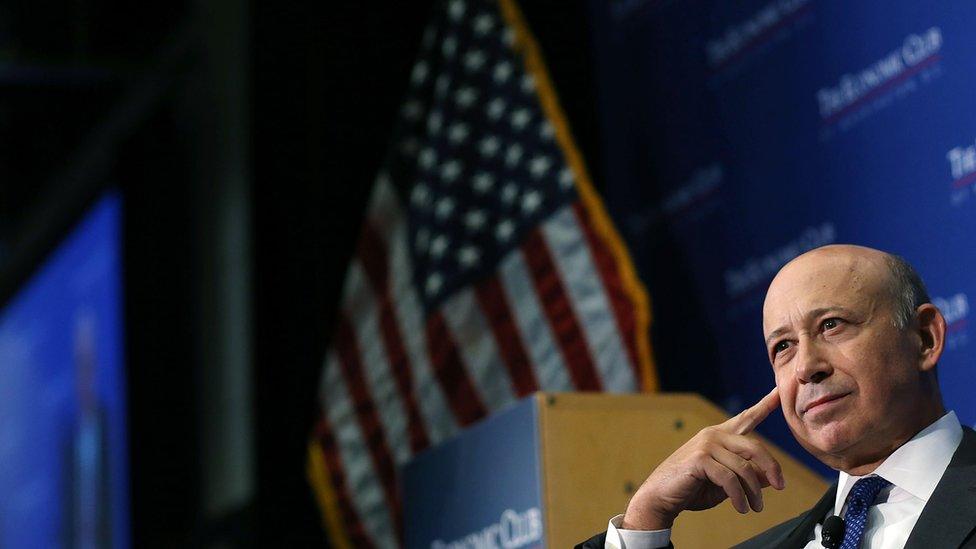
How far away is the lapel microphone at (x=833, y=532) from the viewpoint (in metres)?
2.26

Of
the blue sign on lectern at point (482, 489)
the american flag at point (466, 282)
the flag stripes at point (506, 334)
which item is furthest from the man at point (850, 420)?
the flag stripes at point (506, 334)

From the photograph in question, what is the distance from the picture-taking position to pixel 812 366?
2.35 metres

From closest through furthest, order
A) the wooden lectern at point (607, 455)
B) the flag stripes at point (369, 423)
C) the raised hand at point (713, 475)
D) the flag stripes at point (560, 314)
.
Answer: the raised hand at point (713, 475), the wooden lectern at point (607, 455), the flag stripes at point (560, 314), the flag stripes at point (369, 423)

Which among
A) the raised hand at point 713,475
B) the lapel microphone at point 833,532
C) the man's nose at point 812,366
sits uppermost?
the man's nose at point 812,366

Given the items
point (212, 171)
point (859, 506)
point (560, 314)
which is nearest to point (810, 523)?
point (859, 506)

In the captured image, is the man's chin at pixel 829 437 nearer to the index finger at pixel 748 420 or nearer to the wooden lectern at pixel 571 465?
the index finger at pixel 748 420

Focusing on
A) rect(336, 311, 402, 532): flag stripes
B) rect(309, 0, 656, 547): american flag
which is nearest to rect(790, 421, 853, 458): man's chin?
rect(309, 0, 656, 547): american flag

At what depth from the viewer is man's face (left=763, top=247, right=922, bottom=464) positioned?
233 cm

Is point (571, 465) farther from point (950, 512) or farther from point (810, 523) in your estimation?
point (950, 512)

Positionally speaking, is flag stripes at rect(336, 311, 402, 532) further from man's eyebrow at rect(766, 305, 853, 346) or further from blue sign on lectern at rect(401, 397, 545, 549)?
man's eyebrow at rect(766, 305, 853, 346)

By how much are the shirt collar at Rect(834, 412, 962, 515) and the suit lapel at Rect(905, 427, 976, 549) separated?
0.10ft

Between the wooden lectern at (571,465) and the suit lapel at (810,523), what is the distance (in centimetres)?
57

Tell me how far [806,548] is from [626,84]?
3.12 metres

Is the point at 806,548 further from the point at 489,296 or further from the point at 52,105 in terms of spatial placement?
the point at 52,105
